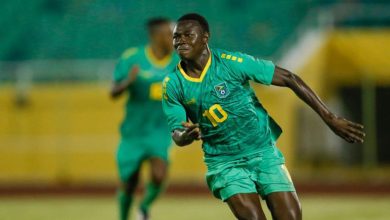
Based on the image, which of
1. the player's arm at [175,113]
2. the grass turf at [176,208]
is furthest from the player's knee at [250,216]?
the grass turf at [176,208]

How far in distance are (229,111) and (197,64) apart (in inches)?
18.1

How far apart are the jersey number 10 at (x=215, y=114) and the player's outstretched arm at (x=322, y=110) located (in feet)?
1.58

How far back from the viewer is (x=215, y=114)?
281 inches

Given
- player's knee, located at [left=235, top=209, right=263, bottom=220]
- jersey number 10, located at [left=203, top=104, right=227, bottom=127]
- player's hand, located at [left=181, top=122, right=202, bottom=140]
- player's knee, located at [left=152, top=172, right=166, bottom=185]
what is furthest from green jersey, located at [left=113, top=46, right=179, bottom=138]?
player's hand, located at [left=181, top=122, right=202, bottom=140]

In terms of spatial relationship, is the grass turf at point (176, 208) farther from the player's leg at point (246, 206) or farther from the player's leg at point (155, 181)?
the player's leg at point (246, 206)

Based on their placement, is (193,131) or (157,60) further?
(157,60)

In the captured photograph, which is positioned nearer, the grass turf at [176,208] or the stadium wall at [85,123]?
the grass turf at [176,208]

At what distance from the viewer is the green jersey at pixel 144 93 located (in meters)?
10.8

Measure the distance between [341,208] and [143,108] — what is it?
470cm

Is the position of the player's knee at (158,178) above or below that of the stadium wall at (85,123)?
below

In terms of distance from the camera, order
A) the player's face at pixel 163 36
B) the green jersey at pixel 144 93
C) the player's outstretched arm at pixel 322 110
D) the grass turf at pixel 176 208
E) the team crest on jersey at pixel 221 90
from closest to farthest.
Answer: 1. the player's outstretched arm at pixel 322 110
2. the team crest on jersey at pixel 221 90
3. the player's face at pixel 163 36
4. the green jersey at pixel 144 93
5. the grass turf at pixel 176 208

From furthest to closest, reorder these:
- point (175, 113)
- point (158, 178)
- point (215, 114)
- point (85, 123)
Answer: point (85, 123), point (158, 178), point (215, 114), point (175, 113)

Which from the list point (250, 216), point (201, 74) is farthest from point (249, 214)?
point (201, 74)

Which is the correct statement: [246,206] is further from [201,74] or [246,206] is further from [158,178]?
[158,178]
